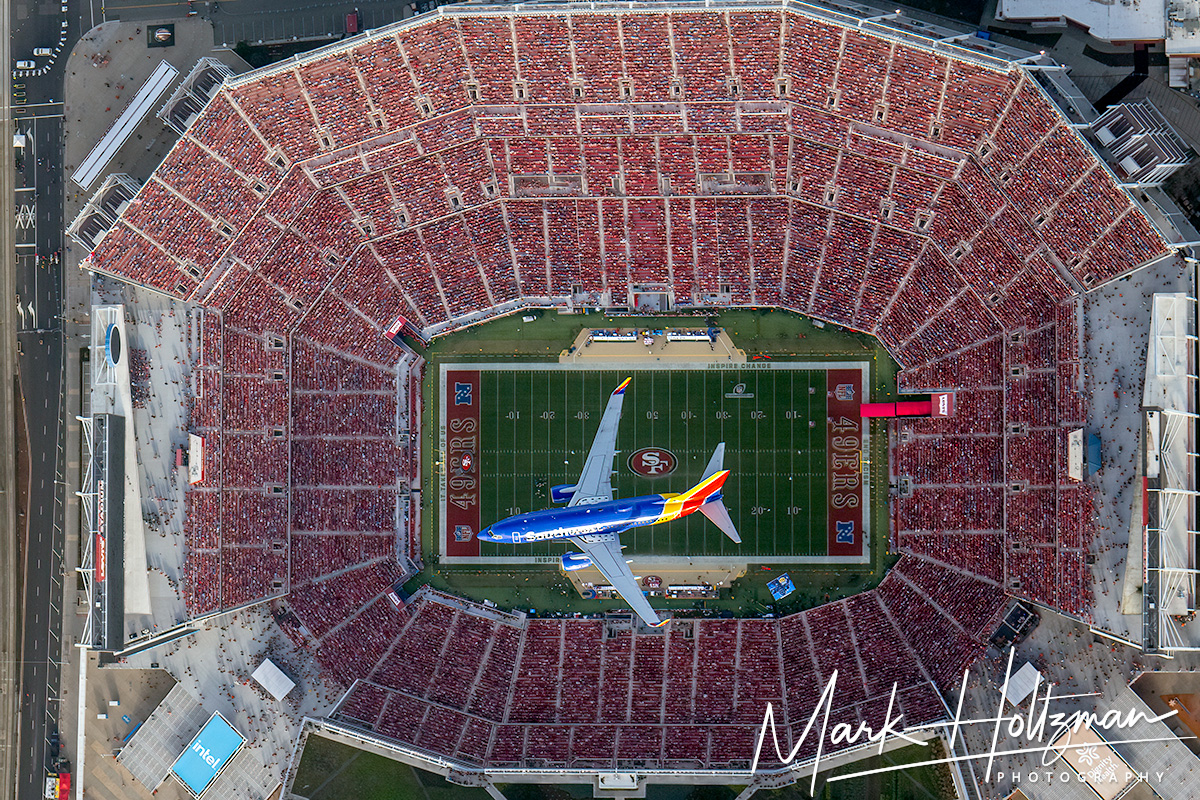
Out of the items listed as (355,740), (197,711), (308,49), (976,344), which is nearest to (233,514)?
(197,711)

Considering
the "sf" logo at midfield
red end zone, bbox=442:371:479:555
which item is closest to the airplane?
the "sf" logo at midfield

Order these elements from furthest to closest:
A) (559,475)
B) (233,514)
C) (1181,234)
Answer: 1. (559,475)
2. (233,514)
3. (1181,234)

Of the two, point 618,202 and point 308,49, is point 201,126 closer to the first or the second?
point 308,49

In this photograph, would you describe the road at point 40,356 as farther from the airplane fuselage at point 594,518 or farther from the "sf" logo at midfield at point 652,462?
the "sf" logo at midfield at point 652,462

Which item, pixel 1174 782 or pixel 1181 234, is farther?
pixel 1174 782

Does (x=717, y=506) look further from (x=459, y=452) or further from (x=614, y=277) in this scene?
(x=459, y=452)

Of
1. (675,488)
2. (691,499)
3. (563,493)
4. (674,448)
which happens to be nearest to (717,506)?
(691,499)
